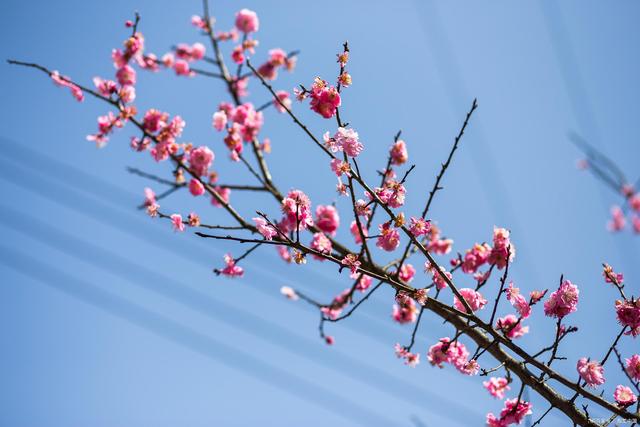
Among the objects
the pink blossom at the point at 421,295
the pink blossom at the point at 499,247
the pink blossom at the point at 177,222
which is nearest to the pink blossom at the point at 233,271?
the pink blossom at the point at 177,222

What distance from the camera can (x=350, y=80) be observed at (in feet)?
9.15

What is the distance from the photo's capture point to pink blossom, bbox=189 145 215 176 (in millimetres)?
4500

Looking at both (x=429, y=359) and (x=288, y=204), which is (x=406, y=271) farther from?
(x=288, y=204)

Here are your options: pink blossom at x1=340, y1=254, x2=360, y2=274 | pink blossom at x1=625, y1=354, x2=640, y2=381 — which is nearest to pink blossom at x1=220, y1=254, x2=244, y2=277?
pink blossom at x1=340, y1=254, x2=360, y2=274

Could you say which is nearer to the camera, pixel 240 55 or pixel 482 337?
pixel 482 337

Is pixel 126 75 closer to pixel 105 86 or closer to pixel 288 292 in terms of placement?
pixel 105 86

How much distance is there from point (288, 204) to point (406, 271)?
1945 millimetres

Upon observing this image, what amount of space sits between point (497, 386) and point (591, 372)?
44.4 inches

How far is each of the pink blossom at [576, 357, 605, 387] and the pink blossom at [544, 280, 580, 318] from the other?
0.34m

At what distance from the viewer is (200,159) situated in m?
4.51

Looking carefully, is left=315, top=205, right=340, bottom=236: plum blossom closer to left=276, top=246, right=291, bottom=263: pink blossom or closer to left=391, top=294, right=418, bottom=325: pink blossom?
left=276, top=246, right=291, bottom=263: pink blossom

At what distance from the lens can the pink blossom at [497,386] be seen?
3.78 metres

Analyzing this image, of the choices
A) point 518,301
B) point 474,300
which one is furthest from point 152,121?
point 518,301

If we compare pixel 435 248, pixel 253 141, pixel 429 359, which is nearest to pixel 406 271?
pixel 435 248
